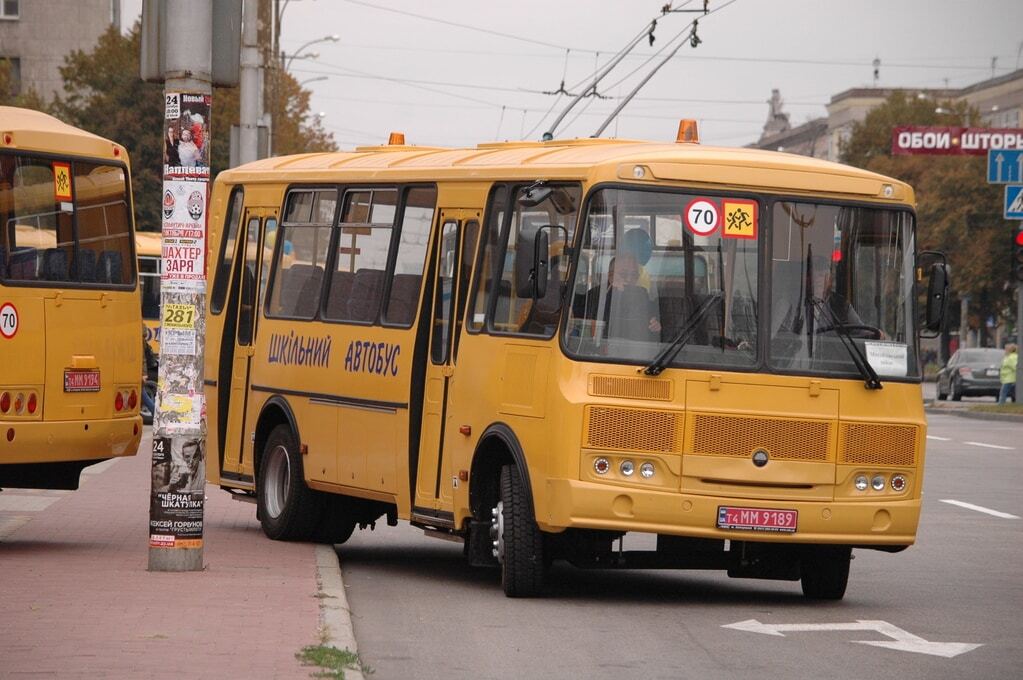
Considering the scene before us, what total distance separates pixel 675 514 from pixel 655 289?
4.32ft

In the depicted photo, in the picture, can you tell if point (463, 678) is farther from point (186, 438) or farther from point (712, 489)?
point (186, 438)

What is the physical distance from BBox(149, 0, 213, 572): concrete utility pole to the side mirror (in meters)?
4.49

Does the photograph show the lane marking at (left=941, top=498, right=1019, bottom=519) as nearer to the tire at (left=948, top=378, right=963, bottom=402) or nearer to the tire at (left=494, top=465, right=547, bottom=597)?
the tire at (left=494, top=465, right=547, bottom=597)

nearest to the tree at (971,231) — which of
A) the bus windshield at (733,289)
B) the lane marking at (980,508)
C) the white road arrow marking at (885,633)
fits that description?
the lane marking at (980,508)

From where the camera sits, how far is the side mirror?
1258 cm

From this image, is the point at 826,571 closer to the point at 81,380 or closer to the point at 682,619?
the point at 682,619

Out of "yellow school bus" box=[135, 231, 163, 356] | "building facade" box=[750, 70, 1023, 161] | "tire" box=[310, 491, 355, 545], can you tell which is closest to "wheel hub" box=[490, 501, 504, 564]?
"tire" box=[310, 491, 355, 545]

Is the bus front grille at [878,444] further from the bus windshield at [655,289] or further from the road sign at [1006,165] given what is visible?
the road sign at [1006,165]

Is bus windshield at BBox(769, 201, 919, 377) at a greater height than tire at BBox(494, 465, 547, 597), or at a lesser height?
greater

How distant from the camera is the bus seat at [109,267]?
15664mm

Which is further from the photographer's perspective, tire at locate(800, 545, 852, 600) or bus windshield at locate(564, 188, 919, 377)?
tire at locate(800, 545, 852, 600)

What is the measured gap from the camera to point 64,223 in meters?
15.4

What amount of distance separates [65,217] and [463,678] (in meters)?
7.21

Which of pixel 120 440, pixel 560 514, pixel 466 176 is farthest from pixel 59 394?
pixel 560 514
